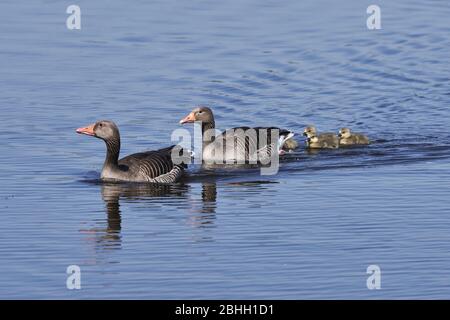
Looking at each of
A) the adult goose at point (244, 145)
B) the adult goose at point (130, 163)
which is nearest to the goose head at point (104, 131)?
the adult goose at point (130, 163)

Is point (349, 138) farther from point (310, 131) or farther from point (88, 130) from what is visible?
point (88, 130)

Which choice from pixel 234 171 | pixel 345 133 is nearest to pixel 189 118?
pixel 234 171

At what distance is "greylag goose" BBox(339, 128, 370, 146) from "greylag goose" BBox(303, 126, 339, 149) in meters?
0.11

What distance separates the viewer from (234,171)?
70.7 feet

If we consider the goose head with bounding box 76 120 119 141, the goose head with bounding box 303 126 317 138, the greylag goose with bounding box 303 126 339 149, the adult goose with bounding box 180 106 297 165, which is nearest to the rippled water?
the greylag goose with bounding box 303 126 339 149

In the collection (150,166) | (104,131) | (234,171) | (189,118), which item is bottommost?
(234,171)

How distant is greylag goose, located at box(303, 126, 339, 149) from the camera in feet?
73.2

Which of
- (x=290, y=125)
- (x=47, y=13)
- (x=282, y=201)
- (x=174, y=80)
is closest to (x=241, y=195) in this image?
(x=282, y=201)

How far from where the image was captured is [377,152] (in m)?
22.1

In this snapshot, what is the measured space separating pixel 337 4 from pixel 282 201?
16925 mm

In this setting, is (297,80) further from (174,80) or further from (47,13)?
(47,13)

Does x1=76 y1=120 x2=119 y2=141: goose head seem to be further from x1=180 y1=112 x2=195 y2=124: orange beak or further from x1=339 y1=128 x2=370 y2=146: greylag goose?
x1=339 y1=128 x2=370 y2=146: greylag goose

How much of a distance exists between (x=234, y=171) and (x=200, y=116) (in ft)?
4.96

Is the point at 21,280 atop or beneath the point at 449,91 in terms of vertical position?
beneath
